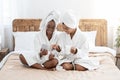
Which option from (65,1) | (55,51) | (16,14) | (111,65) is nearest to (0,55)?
(16,14)

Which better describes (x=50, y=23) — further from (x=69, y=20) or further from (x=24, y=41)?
(x=24, y=41)

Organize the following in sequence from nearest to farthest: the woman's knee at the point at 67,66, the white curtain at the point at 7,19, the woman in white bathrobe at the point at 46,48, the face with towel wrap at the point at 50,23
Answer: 1. the woman's knee at the point at 67,66
2. the woman in white bathrobe at the point at 46,48
3. the face with towel wrap at the point at 50,23
4. the white curtain at the point at 7,19

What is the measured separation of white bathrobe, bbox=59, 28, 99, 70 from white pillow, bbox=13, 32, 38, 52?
865mm

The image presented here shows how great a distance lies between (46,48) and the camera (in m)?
3.18

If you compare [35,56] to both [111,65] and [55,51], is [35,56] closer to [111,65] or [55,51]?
[55,51]

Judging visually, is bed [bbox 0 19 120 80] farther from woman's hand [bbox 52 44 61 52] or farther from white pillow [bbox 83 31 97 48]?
woman's hand [bbox 52 44 61 52]

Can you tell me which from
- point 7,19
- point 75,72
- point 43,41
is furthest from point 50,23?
point 7,19

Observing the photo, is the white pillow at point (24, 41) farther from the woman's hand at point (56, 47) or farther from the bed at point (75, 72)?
the woman's hand at point (56, 47)

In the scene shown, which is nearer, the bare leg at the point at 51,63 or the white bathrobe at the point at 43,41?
the bare leg at the point at 51,63

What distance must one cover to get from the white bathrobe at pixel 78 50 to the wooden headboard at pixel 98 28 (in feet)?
3.79

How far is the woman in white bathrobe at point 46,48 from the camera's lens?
3.12 meters

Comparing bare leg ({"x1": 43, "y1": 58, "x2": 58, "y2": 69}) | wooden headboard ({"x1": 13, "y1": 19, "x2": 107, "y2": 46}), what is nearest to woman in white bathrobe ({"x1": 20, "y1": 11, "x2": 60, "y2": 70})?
bare leg ({"x1": 43, "y1": 58, "x2": 58, "y2": 69})

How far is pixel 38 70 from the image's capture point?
301 centimetres

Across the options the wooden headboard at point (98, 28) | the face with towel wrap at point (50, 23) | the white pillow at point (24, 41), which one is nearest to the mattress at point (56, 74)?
the face with towel wrap at point (50, 23)
